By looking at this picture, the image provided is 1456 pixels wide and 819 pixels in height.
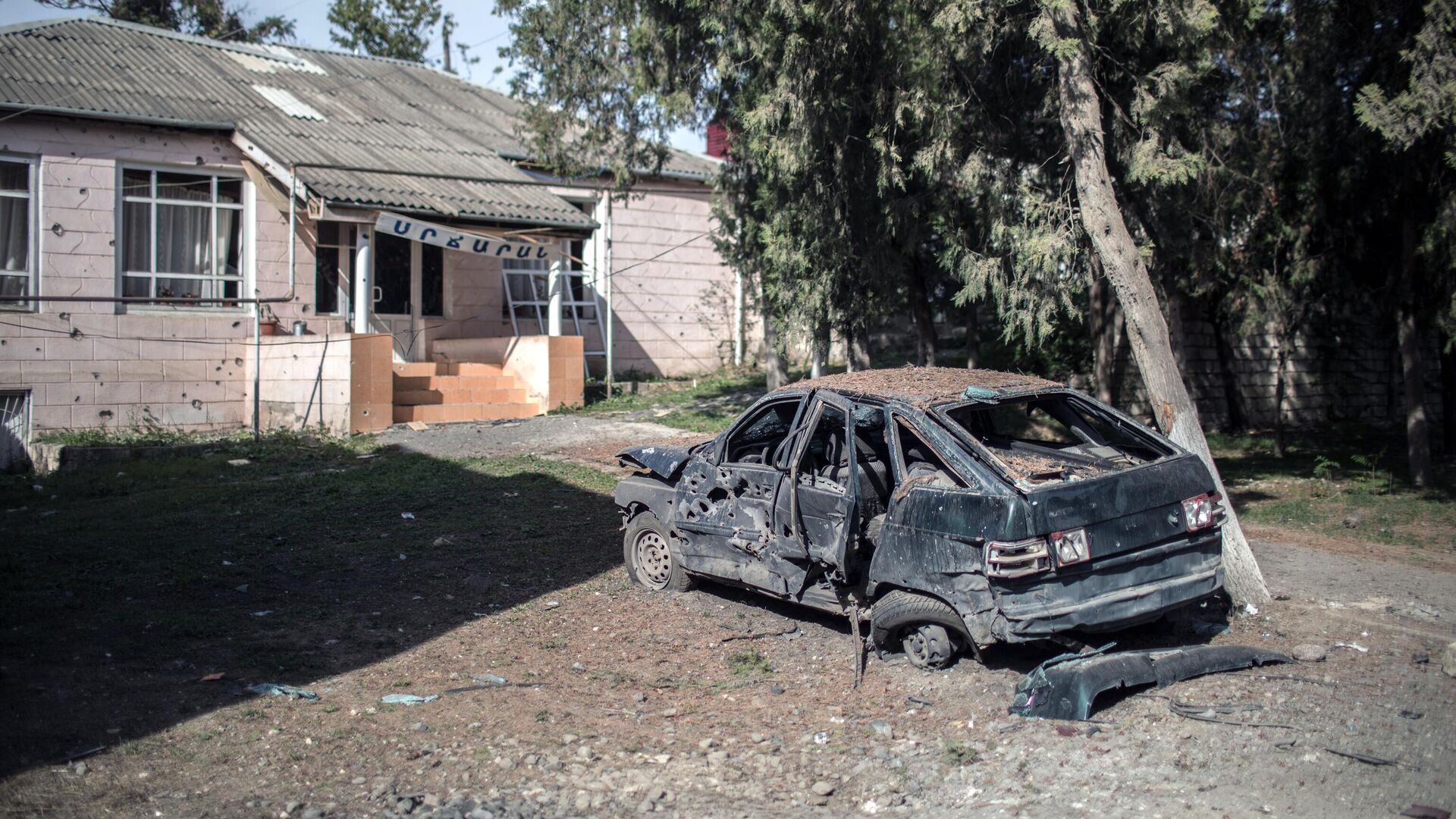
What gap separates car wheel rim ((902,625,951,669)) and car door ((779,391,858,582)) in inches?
20.0

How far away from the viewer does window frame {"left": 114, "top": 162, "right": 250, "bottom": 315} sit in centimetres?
1541

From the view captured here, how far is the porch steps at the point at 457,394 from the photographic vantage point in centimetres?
1596

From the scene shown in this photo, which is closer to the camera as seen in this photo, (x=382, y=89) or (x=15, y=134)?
(x=15, y=134)

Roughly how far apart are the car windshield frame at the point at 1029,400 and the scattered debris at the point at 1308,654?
127 centimetres

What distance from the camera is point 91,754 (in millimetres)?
4785

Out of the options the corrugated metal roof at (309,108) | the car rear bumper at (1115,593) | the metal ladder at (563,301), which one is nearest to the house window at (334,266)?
the corrugated metal roof at (309,108)

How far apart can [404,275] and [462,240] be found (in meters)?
2.58

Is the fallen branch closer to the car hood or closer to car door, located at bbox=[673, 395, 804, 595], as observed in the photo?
car door, located at bbox=[673, 395, 804, 595]

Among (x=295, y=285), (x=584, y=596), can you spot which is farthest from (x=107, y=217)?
(x=584, y=596)

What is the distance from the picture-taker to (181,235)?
1598 cm

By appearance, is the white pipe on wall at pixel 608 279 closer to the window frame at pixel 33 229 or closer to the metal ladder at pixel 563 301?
the metal ladder at pixel 563 301

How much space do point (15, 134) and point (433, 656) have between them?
1235cm

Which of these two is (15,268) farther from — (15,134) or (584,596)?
(584,596)

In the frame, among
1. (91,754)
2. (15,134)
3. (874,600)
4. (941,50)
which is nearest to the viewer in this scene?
(91,754)
